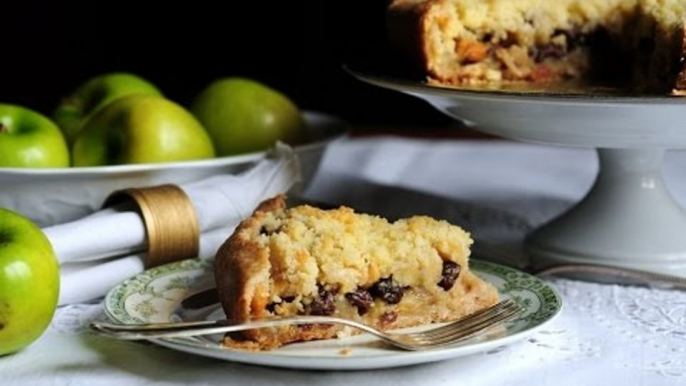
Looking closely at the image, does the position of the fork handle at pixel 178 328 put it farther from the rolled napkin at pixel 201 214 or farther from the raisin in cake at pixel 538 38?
the raisin in cake at pixel 538 38

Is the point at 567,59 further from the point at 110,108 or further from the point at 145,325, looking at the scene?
the point at 145,325

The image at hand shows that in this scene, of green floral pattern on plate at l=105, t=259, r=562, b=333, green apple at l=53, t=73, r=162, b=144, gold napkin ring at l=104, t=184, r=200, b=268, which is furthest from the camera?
green apple at l=53, t=73, r=162, b=144

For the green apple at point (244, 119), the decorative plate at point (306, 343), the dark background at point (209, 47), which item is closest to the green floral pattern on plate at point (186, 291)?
the decorative plate at point (306, 343)

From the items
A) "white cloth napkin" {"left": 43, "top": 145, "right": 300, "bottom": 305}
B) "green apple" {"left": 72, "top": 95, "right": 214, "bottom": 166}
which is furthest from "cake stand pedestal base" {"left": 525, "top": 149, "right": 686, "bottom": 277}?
"green apple" {"left": 72, "top": 95, "right": 214, "bottom": 166}

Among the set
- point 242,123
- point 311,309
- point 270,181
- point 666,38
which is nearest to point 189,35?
point 242,123

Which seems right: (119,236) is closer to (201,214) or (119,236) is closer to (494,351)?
(201,214)

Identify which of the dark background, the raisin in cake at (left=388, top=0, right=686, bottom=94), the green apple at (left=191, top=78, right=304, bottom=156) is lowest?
the dark background

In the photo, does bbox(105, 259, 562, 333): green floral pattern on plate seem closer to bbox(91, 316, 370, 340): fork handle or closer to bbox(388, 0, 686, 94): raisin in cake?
bbox(91, 316, 370, 340): fork handle
